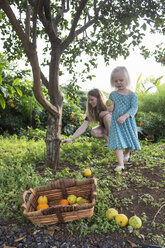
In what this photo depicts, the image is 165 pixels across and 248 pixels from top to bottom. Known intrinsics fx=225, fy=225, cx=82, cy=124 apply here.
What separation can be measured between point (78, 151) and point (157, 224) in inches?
81.7

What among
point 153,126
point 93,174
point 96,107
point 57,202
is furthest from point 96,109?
point 153,126

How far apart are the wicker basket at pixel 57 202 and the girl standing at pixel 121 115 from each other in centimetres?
86

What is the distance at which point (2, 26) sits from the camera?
373 centimetres

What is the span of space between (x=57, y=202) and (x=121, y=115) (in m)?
1.39

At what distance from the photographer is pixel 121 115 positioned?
2967 millimetres

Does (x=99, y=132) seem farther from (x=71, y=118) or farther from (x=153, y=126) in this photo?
(x=153, y=126)

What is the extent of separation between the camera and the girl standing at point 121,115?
2.87 meters

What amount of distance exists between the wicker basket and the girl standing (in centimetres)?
86

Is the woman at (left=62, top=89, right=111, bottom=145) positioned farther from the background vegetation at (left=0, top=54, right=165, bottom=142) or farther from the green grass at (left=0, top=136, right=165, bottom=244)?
the background vegetation at (left=0, top=54, right=165, bottom=142)

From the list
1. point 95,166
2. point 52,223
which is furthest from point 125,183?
point 52,223

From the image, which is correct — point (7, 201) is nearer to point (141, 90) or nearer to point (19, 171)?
point (19, 171)

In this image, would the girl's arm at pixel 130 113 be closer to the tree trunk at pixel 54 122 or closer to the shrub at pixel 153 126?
the tree trunk at pixel 54 122

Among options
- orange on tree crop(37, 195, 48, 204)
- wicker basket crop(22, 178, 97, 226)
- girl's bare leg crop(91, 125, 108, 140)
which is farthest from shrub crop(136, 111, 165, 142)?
orange on tree crop(37, 195, 48, 204)

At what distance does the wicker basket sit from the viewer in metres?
1.76
